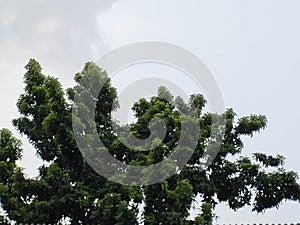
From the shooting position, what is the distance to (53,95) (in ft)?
Result: 47.0

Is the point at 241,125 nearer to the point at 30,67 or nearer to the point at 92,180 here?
the point at 92,180

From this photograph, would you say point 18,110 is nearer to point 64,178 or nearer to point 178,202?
point 64,178

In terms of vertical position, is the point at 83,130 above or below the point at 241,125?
below

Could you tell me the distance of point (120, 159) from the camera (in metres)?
15.2

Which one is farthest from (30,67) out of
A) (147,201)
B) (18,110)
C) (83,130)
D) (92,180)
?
(147,201)

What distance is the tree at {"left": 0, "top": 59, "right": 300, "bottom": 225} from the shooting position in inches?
540

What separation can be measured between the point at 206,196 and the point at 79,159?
3.52m

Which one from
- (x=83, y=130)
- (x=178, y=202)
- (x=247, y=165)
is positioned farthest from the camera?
(x=247, y=165)

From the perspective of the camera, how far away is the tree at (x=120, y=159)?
1373cm

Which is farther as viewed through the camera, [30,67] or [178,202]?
[30,67]

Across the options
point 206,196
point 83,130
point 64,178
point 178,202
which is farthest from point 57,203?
point 206,196

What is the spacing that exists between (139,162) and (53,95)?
2.71 metres

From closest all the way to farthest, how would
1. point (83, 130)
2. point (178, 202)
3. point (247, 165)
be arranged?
point (178, 202), point (83, 130), point (247, 165)

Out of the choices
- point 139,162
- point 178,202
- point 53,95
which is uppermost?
point 53,95
